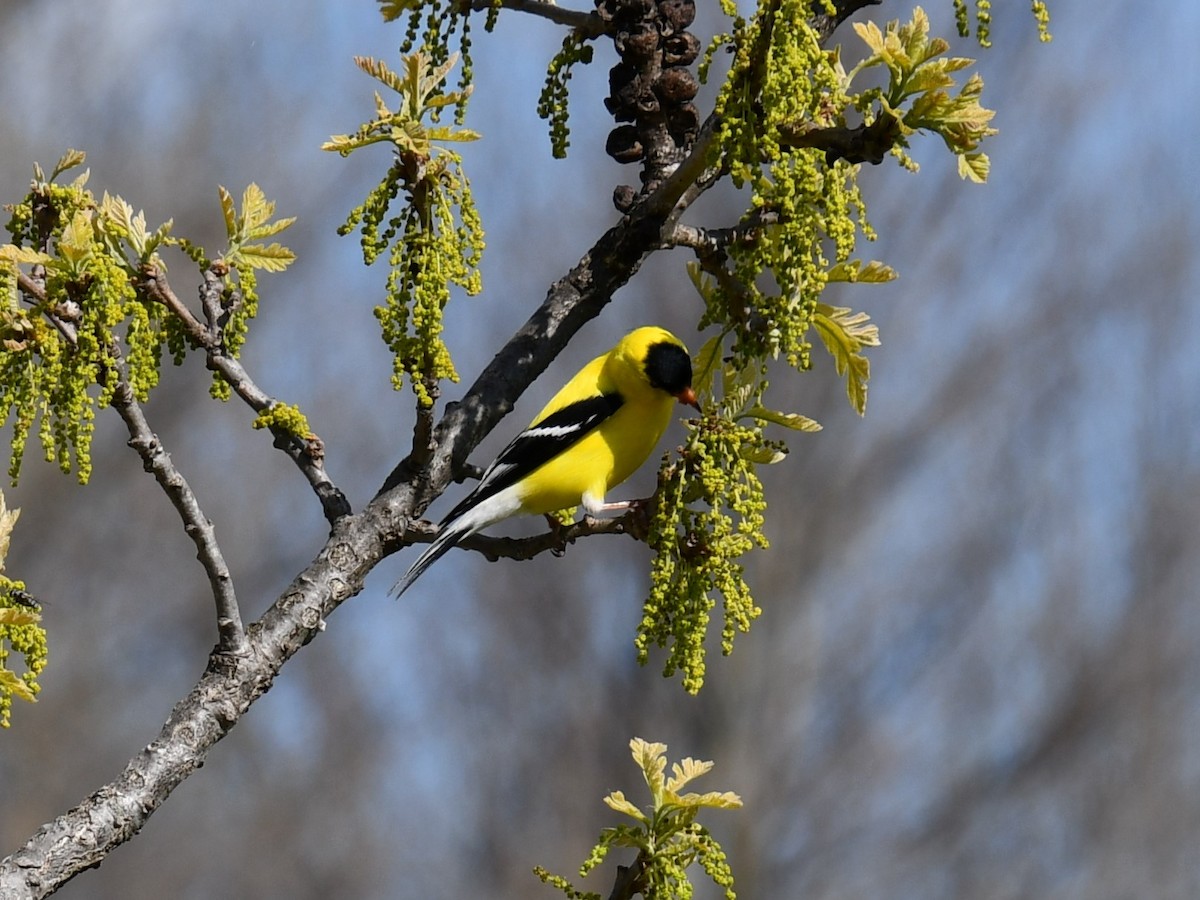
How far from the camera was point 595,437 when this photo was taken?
170 inches

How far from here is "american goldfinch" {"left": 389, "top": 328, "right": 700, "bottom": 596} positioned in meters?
4.17

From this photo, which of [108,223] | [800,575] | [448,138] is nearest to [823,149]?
[448,138]

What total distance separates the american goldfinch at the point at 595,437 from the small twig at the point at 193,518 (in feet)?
6.22

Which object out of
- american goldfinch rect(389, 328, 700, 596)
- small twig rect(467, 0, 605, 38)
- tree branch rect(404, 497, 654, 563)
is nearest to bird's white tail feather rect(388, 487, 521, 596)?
american goldfinch rect(389, 328, 700, 596)

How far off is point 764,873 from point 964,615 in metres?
3.37

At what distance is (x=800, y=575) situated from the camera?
48.9 feet

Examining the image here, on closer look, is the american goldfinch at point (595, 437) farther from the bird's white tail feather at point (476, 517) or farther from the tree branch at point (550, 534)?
the tree branch at point (550, 534)

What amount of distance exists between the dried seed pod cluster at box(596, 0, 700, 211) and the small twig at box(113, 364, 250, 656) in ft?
3.12

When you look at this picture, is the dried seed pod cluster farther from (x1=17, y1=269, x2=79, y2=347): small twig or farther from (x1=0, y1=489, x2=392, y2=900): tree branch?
(x1=17, y1=269, x2=79, y2=347): small twig

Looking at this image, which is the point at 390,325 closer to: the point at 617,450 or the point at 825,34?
the point at 825,34

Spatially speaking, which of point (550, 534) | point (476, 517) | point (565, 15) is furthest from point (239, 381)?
point (476, 517)

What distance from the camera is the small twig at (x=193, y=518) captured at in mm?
2111

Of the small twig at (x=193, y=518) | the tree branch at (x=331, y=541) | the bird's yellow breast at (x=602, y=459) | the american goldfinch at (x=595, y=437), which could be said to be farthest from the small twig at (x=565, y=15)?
the bird's yellow breast at (x=602, y=459)

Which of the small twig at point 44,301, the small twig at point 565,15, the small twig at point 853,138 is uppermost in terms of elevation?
the small twig at point 565,15
